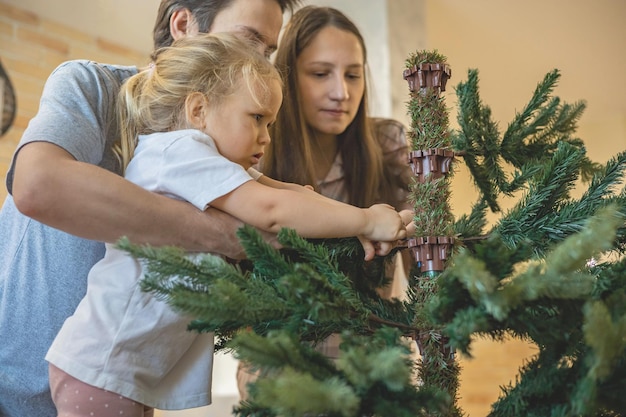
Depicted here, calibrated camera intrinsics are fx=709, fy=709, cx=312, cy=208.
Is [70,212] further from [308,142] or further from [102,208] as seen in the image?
[308,142]

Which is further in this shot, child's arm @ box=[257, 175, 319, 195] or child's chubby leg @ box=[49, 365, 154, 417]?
child's arm @ box=[257, 175, 319, 195]

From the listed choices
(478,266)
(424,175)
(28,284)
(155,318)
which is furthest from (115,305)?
(478,266)

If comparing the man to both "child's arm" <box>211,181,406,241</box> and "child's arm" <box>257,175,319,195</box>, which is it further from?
"child's arm" <box>257,175,319,195</box>

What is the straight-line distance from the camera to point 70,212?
31.3 inches

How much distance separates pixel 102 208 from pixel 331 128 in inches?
32.7

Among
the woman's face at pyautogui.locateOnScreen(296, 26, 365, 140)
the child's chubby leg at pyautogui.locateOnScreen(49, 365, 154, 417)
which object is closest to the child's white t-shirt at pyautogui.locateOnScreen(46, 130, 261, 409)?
the child's chubby leg at pyautogui.locateOnScreen(49, 365, 154, 417)

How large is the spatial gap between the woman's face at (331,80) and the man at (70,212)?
0.84 feet

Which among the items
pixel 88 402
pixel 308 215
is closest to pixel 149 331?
pixel 88 402

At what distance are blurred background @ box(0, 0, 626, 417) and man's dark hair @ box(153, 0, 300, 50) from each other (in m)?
1.16

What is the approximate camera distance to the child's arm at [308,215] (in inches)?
31.4

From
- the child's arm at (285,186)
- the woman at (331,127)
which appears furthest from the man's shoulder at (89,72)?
the woman at (331,127)

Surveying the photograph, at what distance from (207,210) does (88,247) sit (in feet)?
0.95

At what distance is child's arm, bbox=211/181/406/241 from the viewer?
0.80 m

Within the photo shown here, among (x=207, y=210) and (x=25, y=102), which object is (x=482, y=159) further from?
(x=25, y=102)
